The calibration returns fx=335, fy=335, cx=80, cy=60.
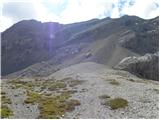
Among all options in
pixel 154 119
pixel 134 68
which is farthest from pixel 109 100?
pixel 134 68

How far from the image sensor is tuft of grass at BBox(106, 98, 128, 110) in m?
54.1

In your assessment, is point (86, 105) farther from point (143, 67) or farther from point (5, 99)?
point (143, 67)

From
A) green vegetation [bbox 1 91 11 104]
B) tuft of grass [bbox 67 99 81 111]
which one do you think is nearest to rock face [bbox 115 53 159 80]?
tuft of grass [bbox 67 99 81 111]

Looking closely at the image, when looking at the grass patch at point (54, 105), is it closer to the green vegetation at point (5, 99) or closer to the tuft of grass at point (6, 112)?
the green vegetation at point (5, 99)

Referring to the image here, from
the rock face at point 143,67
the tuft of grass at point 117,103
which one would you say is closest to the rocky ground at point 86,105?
the tuft of grass at point 117,103

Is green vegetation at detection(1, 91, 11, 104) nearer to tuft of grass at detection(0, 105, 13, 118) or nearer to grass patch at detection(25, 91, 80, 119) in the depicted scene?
grass patch at detection(25, 91, 80, 119)

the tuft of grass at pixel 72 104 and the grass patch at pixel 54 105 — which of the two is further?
the tuft of grass at pixel 72 104

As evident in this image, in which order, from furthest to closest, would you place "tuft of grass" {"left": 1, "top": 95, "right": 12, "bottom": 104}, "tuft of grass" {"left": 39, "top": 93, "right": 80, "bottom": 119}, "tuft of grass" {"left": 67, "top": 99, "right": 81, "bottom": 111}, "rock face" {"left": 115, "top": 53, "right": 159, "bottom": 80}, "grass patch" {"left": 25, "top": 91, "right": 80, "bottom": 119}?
"rock face" {"left": 115, "top": 53, "right": 159, "bottom": 80} → "tuft of grass" {"left": 1, "top": 95, "right": 12, "bottom": 104} → "tuft of grass" {"left": 67, "top": 99, "right": 81, "bottom": 111} → "grass patch" {"left": 25, "top": 91, "right": 80, "bottom": 119} → "tuft of grass" {"left": 39, "top": 93, "right": 80, "bottom": 119}

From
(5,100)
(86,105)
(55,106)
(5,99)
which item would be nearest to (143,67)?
(86,105)

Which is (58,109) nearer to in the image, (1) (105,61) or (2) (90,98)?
(2) (90,98)

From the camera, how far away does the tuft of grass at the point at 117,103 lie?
54119 millimetres

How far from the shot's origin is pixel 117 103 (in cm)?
5641

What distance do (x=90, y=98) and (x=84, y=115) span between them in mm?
12817

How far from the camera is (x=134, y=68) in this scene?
14962 cm
